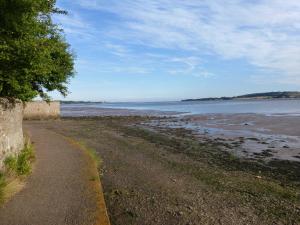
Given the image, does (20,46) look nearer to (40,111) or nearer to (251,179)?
(251,179)

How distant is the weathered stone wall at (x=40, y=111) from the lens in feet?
133

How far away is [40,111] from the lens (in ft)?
137

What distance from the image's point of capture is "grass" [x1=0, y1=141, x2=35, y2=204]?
336 inches

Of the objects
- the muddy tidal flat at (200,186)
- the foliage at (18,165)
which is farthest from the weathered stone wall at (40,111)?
the foliage at (18,165)

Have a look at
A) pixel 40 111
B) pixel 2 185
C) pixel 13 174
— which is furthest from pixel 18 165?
pixel 40 111

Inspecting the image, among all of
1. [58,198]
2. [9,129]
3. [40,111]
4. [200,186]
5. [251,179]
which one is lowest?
[251,179]

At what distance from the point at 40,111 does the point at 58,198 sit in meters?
34.5

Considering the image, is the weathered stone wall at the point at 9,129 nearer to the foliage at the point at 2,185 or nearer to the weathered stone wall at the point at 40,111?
the foliage at the point at 2,185

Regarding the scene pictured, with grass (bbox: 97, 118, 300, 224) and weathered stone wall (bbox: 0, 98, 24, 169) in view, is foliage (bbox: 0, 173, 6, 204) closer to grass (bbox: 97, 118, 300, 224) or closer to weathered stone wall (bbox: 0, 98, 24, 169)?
weathered stone wall (bbox: 0, 98, 24, 169)

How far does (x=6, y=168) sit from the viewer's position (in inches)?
390

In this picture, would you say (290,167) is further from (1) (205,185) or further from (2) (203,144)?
(2) (203,144)

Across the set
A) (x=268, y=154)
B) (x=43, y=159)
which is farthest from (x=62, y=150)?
(x=268, y=154)

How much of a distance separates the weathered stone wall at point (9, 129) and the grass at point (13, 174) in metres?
0.21

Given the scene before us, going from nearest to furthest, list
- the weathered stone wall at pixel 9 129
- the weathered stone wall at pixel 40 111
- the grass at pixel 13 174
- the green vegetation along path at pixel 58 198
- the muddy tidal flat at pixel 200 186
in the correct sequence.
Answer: the green vegetation along path at pixel 58 198 → the grass at pixel 13 174 → the muddy tidal flat at pixel 200 186 → the weathered stone wall at pixel 9 129 → the weathered stone wall at pixel 40 111
